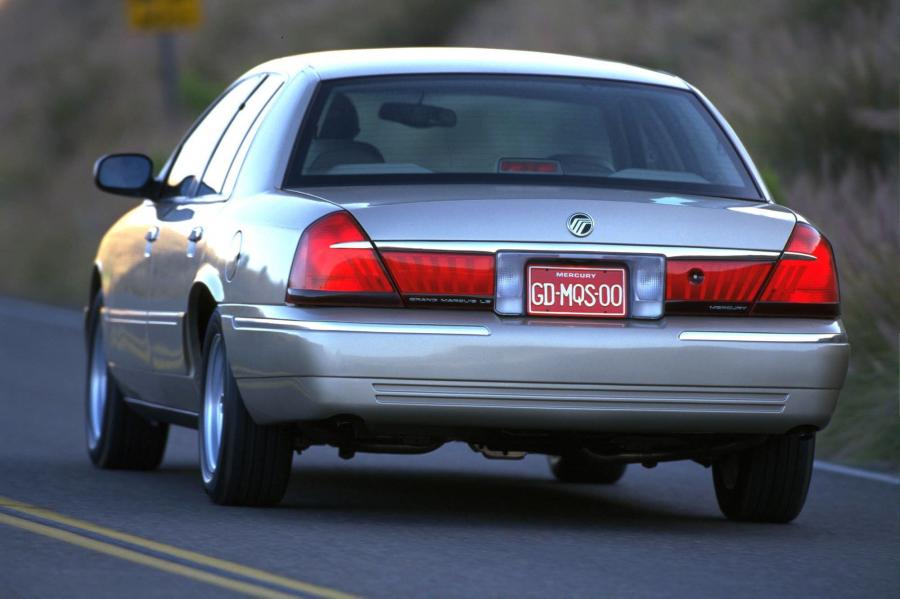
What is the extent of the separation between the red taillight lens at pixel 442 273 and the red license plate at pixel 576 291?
0.50 feet

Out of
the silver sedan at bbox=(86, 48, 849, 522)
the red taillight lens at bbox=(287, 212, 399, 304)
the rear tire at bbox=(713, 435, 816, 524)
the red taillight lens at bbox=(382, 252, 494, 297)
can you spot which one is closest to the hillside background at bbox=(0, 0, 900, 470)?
the rear tire at bbox=(713, 435, 816, 524)

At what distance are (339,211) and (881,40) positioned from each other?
40.7 feet

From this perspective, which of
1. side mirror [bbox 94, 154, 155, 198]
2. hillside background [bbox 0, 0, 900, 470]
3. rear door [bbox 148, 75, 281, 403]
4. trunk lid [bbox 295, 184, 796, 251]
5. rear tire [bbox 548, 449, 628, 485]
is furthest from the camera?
hillside background [bbox 0, 0, 900, 470]

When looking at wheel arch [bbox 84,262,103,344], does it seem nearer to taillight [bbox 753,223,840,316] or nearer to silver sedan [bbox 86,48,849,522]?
A: silver sedan [bbox 86,48,849,522]

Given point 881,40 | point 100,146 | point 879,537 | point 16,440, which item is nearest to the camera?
point 879,537

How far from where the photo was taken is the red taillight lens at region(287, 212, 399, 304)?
23.6 feet

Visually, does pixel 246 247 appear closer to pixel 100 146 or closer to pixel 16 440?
pixel 16 440

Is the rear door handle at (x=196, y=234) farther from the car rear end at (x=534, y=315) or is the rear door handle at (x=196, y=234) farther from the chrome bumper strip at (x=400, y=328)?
the chrome bumper strip at (x=400, y=328)

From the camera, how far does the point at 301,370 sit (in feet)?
23.8

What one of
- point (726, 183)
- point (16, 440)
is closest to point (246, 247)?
point (726, 183)

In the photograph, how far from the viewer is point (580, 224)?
24.0 feet

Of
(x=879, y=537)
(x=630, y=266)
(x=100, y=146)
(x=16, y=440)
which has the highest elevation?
(x=630, y=266)

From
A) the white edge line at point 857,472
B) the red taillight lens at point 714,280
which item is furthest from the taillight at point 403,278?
the white edge line at point 857,472

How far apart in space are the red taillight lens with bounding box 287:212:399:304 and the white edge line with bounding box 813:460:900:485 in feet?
12.4
